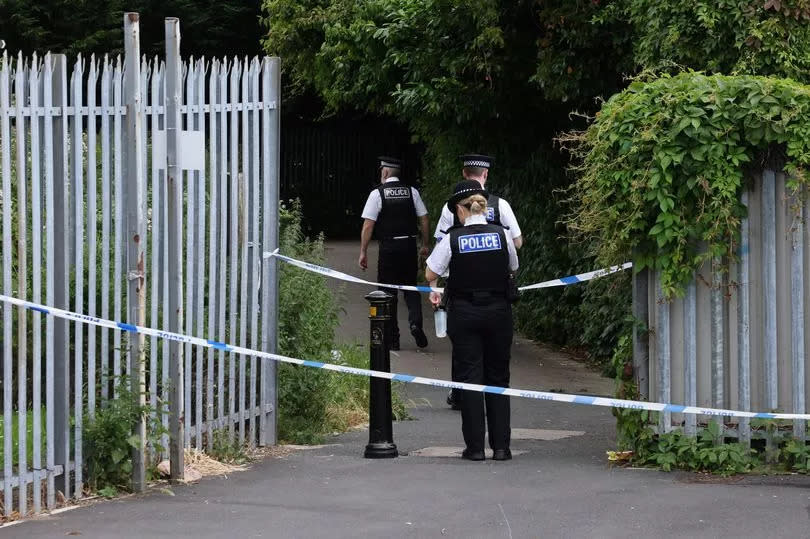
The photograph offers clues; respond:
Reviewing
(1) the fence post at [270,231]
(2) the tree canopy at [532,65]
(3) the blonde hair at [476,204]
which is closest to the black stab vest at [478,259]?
(3) the blonde hair at [476,204]

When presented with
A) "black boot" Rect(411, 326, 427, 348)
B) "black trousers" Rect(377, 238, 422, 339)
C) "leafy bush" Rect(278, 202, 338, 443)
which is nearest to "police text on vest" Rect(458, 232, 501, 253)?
"leafy bush" Rect(278, 202, 338, 443)

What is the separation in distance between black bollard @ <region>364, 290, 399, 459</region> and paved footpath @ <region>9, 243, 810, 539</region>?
0.17 m

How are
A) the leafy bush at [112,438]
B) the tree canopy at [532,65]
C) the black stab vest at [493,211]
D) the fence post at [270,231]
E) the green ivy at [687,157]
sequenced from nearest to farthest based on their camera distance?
the leafy bush at [112,438], the green ivy at [687,157], the fence post at [270,231], the black stab vest at [493,211], the tree canopy at [532,65]

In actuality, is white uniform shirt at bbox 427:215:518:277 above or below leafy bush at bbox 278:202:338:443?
above

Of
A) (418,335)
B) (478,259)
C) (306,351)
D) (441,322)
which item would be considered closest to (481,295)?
(478,259)

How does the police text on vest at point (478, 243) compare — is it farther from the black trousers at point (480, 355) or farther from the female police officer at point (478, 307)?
the black trousers at point (480, 355)

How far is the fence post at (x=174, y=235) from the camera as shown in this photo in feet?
24.0

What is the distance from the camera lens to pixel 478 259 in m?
8.11

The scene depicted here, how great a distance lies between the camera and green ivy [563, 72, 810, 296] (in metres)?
7.21

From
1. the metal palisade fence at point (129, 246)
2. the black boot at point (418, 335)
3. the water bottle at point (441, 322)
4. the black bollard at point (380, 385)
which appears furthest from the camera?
the black boot at point (418, 335)

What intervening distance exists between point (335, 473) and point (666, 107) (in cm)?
286

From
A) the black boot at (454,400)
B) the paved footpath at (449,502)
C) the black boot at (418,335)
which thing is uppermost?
the black boot at (418,335)

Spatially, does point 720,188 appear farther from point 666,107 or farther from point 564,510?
point 564,510

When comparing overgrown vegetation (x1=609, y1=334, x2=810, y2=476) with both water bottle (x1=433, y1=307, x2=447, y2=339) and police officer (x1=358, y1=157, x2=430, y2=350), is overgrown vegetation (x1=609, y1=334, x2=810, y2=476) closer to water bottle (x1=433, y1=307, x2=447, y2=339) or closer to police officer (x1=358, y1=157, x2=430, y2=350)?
water bottle (x1=433, y1=307, x2=447, y2=339)
